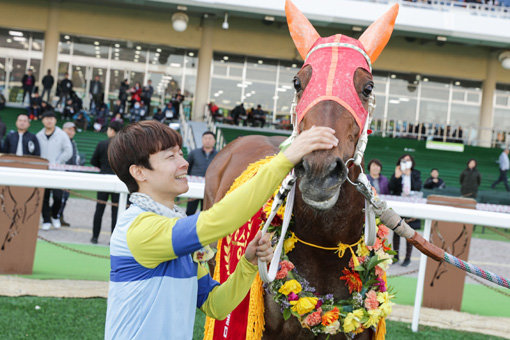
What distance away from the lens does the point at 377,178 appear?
7887 mm

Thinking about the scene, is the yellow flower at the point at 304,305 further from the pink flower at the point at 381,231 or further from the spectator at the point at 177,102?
the spectator at the point at 177,102

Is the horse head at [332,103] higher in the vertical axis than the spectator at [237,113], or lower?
lower

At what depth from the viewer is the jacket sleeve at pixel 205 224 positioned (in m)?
1.50

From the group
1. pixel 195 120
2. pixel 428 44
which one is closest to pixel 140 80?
pixel 195 120

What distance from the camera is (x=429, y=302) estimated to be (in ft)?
17.0

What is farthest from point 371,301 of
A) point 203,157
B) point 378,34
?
point 203,157

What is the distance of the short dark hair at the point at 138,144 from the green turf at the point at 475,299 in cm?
410

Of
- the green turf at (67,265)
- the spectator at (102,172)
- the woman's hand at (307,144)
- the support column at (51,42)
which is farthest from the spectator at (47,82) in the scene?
the woman's hand at (307,144)

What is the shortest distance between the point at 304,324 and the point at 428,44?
69.0 feet

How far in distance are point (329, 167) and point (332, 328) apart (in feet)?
2.61

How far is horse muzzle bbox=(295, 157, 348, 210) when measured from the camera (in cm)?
174

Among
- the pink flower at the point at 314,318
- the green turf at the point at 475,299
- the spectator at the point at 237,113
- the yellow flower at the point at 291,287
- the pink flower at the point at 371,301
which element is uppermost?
the spectator at the point at 237,113

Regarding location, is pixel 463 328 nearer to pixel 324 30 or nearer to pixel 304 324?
pixel 304 324

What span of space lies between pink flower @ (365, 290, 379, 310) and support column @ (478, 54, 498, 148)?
69.7 ft
